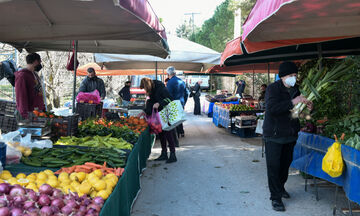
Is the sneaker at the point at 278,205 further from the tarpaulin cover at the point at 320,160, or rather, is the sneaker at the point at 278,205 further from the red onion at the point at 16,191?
the red onion at the point at 16,191

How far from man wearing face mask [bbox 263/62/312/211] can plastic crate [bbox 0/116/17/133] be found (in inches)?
148

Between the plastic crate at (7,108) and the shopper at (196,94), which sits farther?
the shopper at (196,94)

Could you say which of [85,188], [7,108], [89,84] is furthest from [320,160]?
[89,84]

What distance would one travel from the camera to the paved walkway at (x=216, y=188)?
14.8 ft

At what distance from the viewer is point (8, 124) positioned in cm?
482

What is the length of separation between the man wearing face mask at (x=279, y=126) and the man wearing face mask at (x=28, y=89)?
377 cm

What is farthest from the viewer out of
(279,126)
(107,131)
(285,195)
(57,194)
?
(107,131)

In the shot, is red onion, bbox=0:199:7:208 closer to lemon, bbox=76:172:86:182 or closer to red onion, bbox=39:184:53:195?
red onion, bbox=39:184:53:195

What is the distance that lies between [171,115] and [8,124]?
3094mm

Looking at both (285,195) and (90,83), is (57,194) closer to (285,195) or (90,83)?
(285,195)

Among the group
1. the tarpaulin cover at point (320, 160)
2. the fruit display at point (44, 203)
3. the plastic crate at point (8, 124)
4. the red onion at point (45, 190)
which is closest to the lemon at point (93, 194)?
the fruit display at point (44, 203)

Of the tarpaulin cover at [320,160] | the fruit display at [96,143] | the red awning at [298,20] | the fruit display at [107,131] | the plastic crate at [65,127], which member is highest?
the red awning at [298,20]

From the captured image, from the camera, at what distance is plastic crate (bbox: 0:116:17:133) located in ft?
15.7

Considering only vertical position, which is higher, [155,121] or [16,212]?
[155,121]
